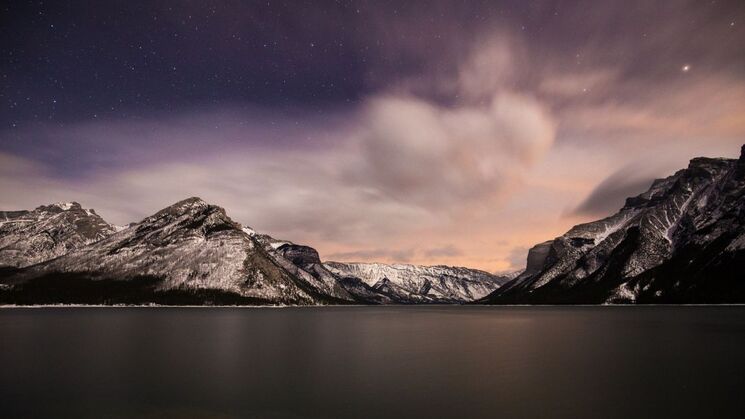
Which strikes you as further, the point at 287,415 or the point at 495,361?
the point at 495,361

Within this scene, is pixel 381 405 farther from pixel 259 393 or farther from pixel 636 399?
A: pixel 636 399

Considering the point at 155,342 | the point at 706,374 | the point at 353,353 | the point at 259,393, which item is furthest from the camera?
the point at 155,342

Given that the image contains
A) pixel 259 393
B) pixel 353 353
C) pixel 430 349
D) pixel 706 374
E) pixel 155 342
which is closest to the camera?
pixel 259 393

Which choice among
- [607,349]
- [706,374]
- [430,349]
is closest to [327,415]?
[706,374]

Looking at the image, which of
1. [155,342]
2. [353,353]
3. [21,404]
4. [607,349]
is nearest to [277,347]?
[353,353]

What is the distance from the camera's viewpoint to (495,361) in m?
60.9

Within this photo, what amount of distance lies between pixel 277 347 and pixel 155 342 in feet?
84.3

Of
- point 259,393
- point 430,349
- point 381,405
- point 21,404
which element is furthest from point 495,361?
point 21,404

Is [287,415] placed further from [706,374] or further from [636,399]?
[706,374]

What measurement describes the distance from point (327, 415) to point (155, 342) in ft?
215

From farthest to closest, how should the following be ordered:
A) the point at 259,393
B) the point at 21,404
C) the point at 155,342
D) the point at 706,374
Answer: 1. the point at 155,342
2. the point at 706,374
3. the point at 259,393
4. the point at 21,404

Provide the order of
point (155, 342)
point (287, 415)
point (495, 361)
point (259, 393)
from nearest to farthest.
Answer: point (287, 415)
point (259, 393)
point (495, 361)
point (155, 342)

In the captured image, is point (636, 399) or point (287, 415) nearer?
point (287, 415)

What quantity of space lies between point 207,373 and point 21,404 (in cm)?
1799
